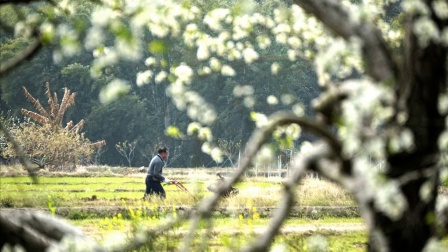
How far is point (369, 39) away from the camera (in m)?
3.87

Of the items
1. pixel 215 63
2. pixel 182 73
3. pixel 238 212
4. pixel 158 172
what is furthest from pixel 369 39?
pixel 158 172

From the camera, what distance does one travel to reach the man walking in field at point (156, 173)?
21.5m

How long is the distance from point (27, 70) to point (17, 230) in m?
72.9

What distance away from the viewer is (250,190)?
24.1m

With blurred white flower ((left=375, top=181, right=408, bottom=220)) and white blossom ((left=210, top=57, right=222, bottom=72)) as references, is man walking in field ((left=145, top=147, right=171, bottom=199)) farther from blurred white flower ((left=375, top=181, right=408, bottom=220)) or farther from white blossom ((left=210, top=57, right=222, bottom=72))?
blurred white flower ((left=375, top=181, right=408, bottom=220))

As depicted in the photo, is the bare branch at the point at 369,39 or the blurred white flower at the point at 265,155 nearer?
the bare branch at the point at 369,39

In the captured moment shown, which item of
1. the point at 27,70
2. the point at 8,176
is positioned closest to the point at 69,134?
the point at 8,176

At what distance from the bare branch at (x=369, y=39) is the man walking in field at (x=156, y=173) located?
17.3m

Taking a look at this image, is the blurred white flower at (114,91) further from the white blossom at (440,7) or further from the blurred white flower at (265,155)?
the white blossom at (440,7)

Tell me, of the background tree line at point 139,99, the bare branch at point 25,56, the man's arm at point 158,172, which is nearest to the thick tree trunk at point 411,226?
the bare branch at point 25,56

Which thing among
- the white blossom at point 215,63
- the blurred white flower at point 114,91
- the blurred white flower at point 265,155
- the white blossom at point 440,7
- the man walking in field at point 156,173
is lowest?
the man walking in field at point 156,173

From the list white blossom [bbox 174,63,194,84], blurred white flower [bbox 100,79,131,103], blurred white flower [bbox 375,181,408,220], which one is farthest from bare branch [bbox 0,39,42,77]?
white blossom [bbox 174,63,194,84]

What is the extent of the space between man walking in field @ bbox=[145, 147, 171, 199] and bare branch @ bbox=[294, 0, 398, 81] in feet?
56.7

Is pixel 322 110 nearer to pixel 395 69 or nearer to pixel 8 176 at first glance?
pixel 395 69
